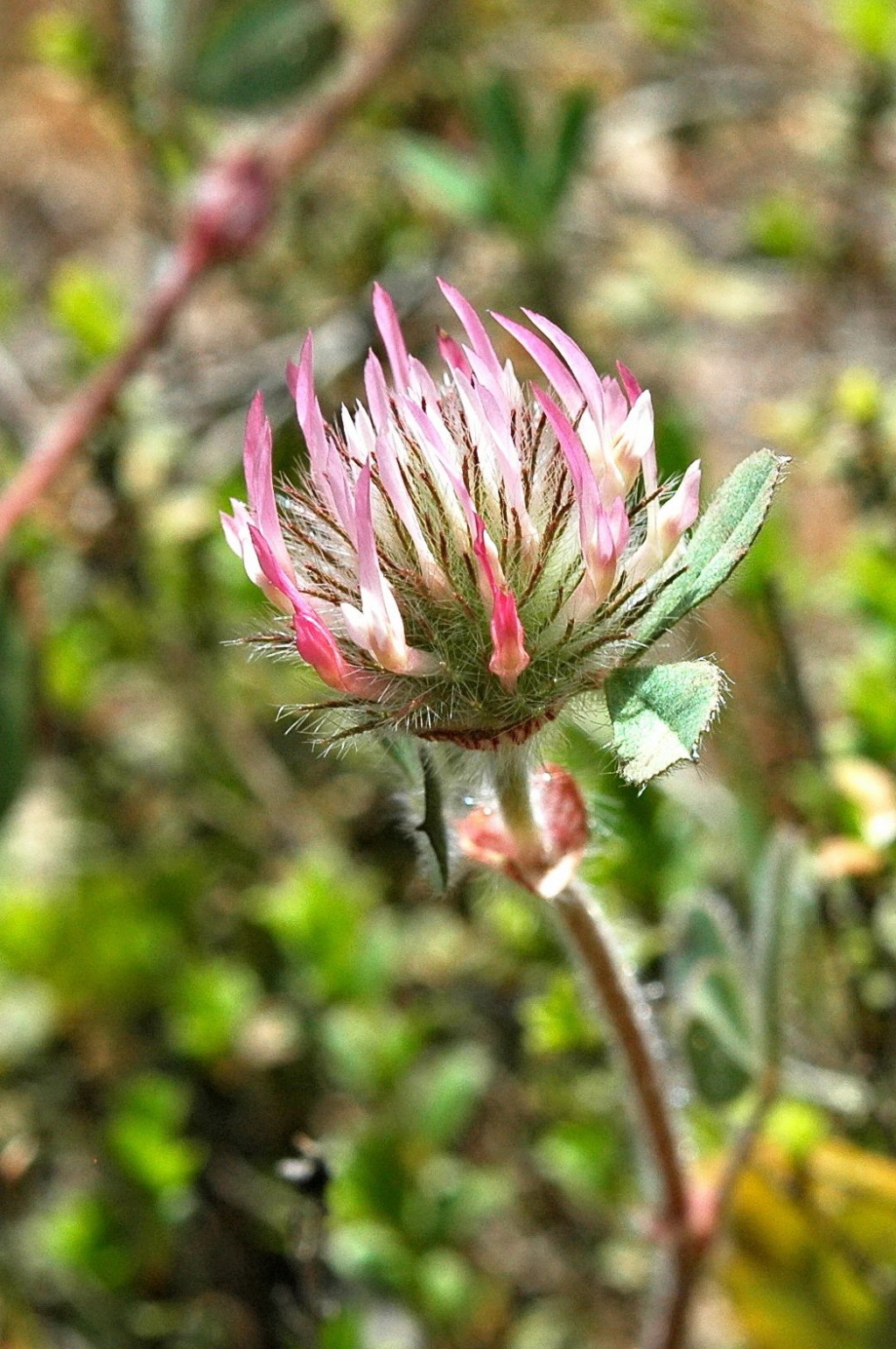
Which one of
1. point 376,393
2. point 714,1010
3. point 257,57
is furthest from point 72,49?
point 714,1010

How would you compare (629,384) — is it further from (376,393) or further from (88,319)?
(88,319)

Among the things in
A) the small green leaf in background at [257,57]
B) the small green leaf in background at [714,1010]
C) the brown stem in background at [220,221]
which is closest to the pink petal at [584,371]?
the small green leaf in background at [714,1010]

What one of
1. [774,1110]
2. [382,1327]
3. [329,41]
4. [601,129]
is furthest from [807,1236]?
[601,129]

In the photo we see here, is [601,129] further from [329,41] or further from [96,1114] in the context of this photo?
[96,1114]

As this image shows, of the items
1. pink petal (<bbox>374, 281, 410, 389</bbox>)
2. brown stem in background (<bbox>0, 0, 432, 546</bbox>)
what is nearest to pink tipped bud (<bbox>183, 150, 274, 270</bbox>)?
brown stem in background (<bbox>0, 0, 432, 546</bbox>)

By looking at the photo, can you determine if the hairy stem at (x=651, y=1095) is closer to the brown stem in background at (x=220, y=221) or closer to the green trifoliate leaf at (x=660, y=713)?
the green trifoliate leaf at (x=660, y=713)
